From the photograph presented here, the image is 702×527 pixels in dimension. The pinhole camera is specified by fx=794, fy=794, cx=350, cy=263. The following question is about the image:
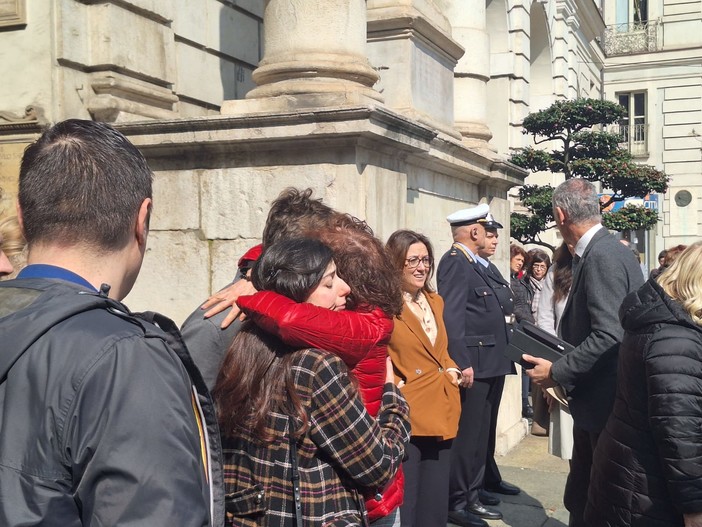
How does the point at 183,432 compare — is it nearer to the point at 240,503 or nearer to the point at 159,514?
the point at 159,514

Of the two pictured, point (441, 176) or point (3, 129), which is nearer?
point (3, 129)

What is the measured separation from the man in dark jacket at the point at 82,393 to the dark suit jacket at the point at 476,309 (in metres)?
4.04

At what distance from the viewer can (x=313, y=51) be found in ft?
17.4

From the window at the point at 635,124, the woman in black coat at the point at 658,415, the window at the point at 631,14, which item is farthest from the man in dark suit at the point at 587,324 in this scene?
the window at the point at 631,14

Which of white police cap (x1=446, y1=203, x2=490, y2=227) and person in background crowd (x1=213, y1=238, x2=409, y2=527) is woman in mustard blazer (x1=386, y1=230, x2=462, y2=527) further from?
person in background crowd (x1=213, y1=238, x2=409, y2=527)

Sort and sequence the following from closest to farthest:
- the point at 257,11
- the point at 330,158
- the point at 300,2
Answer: the point at 330,158
the point at 300,2
the point at 257,11

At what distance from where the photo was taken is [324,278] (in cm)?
265

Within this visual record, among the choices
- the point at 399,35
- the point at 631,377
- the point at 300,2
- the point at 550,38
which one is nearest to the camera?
the point at 631,377

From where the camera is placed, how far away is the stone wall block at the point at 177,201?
5.20 meters

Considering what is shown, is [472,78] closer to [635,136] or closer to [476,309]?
[476,309]

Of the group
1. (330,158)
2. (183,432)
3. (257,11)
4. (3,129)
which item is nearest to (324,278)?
(183,432)

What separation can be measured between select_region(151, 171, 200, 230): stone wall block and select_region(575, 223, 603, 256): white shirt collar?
2.41m

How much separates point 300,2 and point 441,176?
2.06 m

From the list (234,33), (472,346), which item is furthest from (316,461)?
(234,33)
